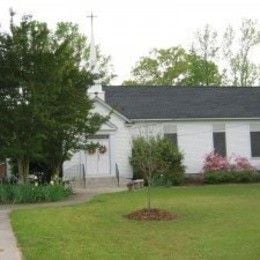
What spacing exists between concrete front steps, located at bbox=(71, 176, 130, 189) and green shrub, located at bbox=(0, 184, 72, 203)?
7.57 metres

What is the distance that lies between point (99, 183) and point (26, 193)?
9686 millimetres

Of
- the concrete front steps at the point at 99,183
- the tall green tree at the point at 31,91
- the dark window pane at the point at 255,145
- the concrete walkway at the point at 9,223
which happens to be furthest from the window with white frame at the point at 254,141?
the tall green tree at the point at 31,91

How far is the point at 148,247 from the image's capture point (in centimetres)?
1206

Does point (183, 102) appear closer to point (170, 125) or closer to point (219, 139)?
point (170, 125)

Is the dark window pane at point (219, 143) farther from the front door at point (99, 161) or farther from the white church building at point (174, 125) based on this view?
the front door at point (99, 161)

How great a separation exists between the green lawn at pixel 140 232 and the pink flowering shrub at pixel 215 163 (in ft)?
41.5

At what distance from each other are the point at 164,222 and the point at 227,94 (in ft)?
81.1

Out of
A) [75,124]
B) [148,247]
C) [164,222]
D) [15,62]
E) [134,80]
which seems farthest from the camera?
[134,80]

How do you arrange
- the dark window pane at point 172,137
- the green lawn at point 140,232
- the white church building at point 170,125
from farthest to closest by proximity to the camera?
the dark window pane at point 172,137 → the white church building at point 170,125 → the green lawn at point 140,232

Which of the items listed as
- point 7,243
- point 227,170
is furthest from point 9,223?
point 227,170

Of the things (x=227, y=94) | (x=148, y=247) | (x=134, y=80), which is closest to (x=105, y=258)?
(x=148, y=247)

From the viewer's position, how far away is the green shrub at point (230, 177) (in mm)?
33031

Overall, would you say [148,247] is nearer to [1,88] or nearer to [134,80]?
[1,88]

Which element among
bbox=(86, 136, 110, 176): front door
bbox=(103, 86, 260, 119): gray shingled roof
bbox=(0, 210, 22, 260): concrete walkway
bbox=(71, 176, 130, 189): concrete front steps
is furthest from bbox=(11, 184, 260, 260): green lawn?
bbox=(103, 86, 260, 119): gray shingled roof
